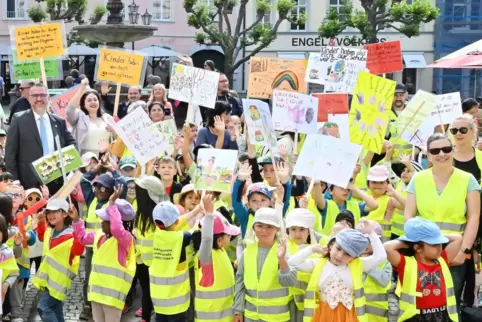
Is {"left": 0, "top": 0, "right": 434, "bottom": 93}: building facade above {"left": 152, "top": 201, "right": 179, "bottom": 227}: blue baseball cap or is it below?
below

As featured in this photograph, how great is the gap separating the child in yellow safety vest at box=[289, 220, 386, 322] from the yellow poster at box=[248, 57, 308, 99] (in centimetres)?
482

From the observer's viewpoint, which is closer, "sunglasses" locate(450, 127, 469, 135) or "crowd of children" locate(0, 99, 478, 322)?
"crowd of children" locate(0, 99, 478, 322)

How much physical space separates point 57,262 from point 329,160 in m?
2.33

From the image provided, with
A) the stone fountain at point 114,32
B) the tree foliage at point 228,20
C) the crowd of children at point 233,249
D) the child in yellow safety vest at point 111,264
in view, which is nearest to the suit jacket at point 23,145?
the crowd of children at point 233,249

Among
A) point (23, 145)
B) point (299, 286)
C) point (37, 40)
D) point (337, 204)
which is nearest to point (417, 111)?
point (337, 204)

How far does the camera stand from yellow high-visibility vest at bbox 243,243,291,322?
21.0ft

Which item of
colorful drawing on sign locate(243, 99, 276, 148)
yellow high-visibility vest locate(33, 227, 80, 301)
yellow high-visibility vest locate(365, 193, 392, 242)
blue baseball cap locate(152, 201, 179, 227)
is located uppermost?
colorful drawing on sign locate(243, 99, 276, 148)

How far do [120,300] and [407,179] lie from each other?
10.2 feet

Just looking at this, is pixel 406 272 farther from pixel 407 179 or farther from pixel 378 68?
pixel 378 68

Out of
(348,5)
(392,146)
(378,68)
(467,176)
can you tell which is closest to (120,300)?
(467,176)

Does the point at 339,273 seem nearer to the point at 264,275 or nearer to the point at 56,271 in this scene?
the point at 264,275

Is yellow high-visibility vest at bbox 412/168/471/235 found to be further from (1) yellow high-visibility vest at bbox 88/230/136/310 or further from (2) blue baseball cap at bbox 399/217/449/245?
(1) yellow high-visibility vest at bbox 88/230/136/310

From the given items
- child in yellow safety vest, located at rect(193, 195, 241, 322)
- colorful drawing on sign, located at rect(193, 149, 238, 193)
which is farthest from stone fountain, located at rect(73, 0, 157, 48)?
child in yellow safety vest, located at rect(193, 195, 241, 322)

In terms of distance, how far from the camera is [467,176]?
21.4 feet
